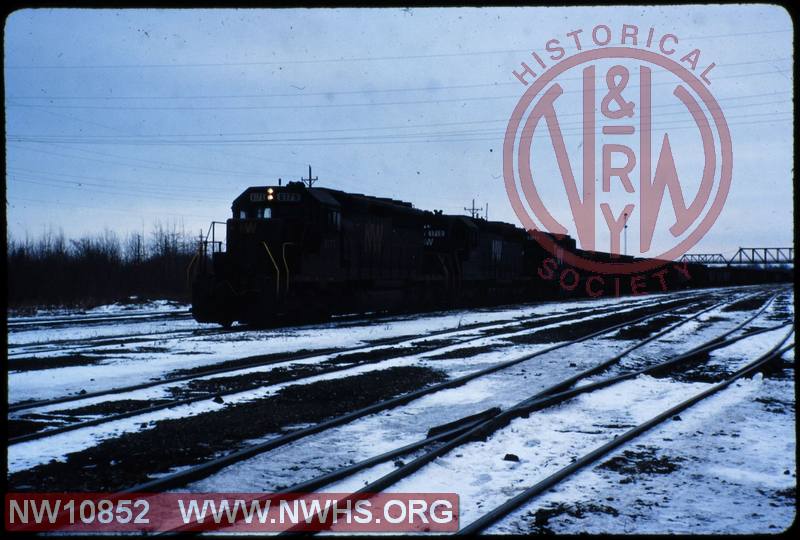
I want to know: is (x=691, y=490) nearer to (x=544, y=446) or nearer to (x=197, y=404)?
(x=544, y=446)

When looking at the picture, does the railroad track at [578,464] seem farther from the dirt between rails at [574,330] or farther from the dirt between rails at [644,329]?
the dirt between rails at [644,329]

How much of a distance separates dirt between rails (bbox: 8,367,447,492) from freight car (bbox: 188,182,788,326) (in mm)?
8294

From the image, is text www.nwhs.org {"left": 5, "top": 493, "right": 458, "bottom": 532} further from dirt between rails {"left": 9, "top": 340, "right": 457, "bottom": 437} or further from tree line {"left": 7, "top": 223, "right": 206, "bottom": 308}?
tree line {"left": 7, "top": 223, "right": 206, "bottom": 308}

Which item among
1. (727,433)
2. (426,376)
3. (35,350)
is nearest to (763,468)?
(727,433)

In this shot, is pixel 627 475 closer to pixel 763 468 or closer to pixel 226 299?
pixel 763 468

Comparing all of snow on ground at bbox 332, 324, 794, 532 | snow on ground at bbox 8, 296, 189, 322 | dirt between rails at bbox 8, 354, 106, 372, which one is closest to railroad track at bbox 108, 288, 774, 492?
snow on ground at bbox 332, 324, 794, 532

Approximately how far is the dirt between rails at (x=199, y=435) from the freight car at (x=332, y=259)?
8294mm

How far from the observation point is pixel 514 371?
10.1 metres

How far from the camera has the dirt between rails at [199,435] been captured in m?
4.81

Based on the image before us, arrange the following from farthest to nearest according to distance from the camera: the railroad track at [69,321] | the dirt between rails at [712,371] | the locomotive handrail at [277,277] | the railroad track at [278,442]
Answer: the railroad track at [69,321] < the locomotive handrail at [277,277] < the dirt between rails at [712,371] < the railroad track at [278,442]

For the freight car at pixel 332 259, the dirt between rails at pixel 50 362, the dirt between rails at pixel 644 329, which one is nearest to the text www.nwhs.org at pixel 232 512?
the dirt between rails at pixel 50 362

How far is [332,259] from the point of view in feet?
62.4

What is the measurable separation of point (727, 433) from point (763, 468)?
115 cm

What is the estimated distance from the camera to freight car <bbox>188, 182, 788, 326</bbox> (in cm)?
1677
